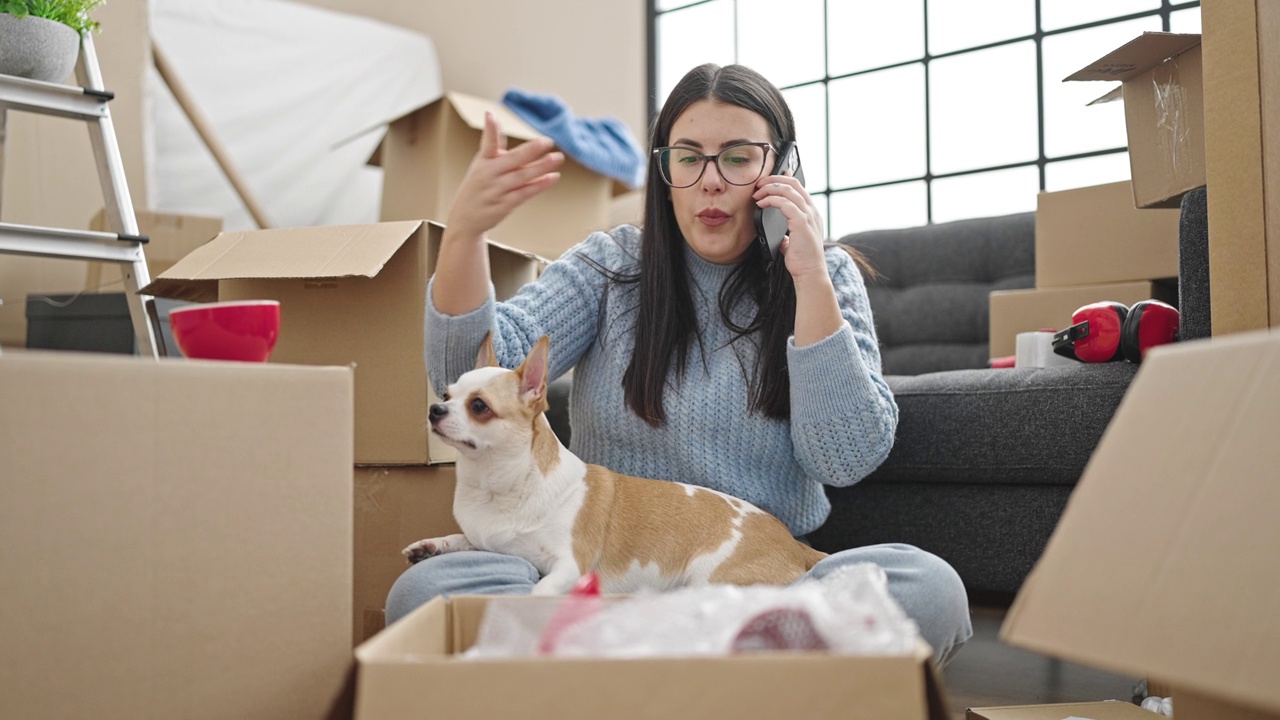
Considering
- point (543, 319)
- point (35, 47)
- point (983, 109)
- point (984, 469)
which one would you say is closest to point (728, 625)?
point (543, 319)

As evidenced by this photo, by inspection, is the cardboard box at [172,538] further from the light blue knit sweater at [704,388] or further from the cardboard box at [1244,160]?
the cardboard box at [1244,160]

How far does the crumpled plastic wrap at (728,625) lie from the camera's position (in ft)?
1.94

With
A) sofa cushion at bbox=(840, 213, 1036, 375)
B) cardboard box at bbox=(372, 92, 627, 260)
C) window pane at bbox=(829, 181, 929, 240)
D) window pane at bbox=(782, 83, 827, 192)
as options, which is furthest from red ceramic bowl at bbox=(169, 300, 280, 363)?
window pane at bbox=(782, 83, 827, 192)

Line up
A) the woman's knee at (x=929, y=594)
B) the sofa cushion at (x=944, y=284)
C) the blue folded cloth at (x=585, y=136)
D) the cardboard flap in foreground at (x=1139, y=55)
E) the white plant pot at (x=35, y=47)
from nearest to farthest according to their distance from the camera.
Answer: the woman's knee at (x=929, y=594), the cardboard flap in foreground at (x=1139, y=55), the white plant pot at (x=35, y=47), the sofa cushion at (x=944, y=284), the blue folded cloth at (x=585, y=136)

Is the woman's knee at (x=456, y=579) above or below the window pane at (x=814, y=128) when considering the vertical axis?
below

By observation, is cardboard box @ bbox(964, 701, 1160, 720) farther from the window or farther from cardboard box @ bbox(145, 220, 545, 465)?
the window

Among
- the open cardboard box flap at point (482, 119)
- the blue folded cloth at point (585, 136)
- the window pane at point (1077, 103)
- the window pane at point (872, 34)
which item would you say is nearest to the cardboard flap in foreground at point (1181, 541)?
the open cardboard box flap at point (482, 119)

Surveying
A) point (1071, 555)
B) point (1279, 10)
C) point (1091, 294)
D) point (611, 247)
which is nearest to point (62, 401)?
point (1071, 555)

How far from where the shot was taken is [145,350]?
4.91ft

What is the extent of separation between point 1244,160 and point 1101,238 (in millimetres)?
927

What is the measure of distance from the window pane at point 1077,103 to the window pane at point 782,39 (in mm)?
818

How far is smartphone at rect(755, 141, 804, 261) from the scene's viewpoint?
131 cm

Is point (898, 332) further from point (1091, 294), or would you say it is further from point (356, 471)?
point (356, 471)

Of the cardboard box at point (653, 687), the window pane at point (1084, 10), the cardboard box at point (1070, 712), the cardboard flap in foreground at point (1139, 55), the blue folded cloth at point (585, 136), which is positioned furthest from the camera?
the window pane at point (1084, 10)
